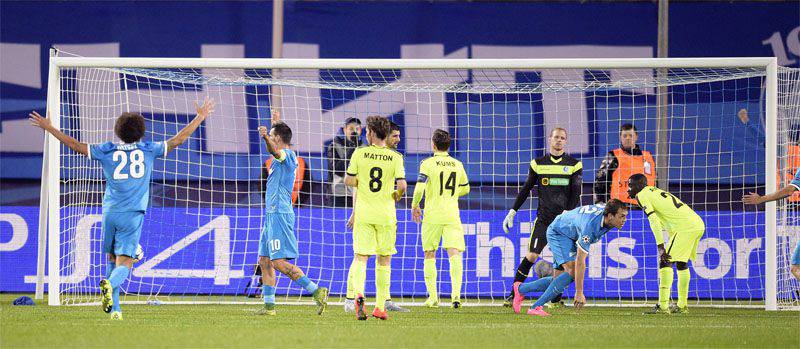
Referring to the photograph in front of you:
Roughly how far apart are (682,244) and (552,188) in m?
1.68

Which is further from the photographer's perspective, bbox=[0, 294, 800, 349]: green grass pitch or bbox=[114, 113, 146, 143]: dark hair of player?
bbox=[114, 113, 146, 143]: dark hair of player

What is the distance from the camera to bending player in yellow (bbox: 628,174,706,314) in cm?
1109

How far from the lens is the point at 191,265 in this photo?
13.4 meters

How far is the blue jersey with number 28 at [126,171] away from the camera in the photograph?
8914 mm

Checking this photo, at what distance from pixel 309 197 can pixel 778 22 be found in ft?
26.1

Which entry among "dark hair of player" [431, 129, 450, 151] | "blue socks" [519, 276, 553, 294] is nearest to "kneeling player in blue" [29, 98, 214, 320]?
"dark hair of player" [431, 129, 450, 151]

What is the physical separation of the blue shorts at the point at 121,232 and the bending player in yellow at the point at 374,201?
1925 millimetres

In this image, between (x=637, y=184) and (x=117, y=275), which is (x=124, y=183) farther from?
(x=637, y=184)

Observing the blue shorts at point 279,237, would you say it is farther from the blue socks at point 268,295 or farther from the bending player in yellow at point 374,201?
the bending player in yellow at point 374,201

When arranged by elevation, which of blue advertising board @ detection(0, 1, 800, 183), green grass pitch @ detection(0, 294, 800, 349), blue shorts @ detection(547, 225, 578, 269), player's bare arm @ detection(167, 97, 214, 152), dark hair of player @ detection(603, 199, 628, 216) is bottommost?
green grass pitch @ detection(0, 294, 800, 349)

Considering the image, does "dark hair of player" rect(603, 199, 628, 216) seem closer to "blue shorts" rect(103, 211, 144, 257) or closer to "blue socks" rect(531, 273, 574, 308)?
"blue socks" rect(531, 273, 574, 308)

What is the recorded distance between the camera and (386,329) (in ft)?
27.9

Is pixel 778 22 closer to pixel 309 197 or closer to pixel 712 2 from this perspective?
pixel 712 2

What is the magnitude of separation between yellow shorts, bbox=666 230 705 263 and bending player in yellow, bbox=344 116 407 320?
3143 mm
